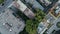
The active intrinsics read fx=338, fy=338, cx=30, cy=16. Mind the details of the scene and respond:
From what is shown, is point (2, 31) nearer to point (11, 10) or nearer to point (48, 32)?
point (11, 10)

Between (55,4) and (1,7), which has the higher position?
(55,4)

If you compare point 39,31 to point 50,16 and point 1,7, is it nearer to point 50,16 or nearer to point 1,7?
point 50,16

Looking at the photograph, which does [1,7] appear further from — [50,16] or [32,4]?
[50,16]

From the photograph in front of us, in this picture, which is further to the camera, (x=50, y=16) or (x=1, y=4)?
(x=1, y=4)

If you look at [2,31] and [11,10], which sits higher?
[11,10]

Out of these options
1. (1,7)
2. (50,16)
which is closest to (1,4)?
(1,7)

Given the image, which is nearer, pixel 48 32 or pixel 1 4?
pixel 48 32

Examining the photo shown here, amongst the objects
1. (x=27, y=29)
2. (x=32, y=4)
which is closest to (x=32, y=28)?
(x=27, y=29)

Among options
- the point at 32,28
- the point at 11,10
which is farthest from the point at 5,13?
the point at 32,28

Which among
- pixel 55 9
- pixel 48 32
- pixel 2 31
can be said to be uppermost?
pixel 55 9
